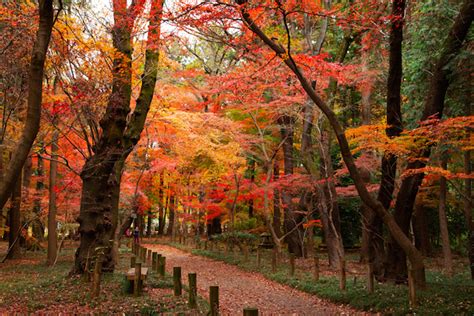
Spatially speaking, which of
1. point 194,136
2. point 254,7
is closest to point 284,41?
point 194,136

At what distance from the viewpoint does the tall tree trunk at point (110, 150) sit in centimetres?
1057

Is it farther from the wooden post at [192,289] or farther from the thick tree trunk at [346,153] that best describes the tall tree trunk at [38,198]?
the thick tree trunk at [346,153]

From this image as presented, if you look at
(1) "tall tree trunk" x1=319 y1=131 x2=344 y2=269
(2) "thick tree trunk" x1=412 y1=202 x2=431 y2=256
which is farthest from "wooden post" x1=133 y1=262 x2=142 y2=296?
(2) "thick tree trunk" x1=412 y1=202 x2=431 y2=256

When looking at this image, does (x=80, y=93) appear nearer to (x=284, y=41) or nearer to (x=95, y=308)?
(x=95, y=308)

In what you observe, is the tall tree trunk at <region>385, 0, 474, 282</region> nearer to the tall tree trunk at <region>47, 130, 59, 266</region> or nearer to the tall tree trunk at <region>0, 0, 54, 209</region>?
the tall tree trunk at <region>0, 0, 54, 209</region>

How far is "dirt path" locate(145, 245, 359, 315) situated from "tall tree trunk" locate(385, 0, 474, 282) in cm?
212

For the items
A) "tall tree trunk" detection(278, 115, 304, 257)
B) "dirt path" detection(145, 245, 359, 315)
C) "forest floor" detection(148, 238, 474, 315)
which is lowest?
"dirt path" detection(145, 245, 359, 315)

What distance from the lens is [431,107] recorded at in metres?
9.14

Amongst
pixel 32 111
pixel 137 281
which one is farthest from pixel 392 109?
pixel 32 111

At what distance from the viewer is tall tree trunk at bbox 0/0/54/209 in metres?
4.83

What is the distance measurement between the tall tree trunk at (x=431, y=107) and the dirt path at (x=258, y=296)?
212 cm

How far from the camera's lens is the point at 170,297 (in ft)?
27.2

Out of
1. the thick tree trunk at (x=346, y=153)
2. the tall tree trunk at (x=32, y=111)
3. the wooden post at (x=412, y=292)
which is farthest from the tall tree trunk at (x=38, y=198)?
the wooden post at (x=412, y=292)

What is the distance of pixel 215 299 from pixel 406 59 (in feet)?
33.9
